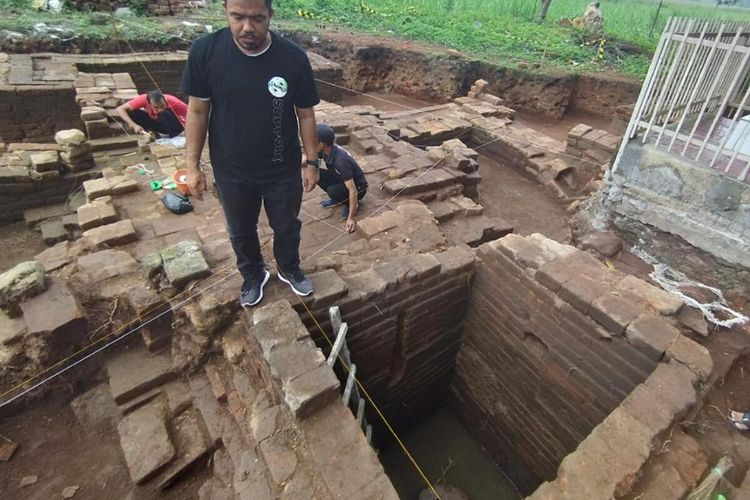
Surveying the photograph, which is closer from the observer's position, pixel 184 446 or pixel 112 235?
pixel 184 446

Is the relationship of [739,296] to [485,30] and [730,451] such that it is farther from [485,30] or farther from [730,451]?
[485,30]

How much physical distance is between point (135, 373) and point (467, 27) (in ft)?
→ 48.5

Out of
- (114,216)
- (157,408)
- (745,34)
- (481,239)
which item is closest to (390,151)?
(481,239)

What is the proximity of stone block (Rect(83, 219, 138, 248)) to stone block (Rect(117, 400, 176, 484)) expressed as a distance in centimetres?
151

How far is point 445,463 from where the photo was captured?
14.3 ft

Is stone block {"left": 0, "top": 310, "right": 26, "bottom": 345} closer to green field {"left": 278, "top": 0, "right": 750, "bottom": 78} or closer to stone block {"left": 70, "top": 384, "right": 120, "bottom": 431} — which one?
stone block {"left": 70, "top": 384, "right": 120, "bottom": 431}

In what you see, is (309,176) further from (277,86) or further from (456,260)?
(456,260)

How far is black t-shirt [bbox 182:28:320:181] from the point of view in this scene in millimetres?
1897

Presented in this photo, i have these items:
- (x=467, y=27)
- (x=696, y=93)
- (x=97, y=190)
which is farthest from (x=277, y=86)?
(x=467, y=27)

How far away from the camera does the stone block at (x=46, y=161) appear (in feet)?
16.0

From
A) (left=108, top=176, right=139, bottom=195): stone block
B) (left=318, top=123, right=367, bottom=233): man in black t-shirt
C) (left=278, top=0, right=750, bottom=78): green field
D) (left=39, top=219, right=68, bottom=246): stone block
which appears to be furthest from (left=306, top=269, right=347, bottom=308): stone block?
(left=278, top=0, right=750, bottom=78): green field

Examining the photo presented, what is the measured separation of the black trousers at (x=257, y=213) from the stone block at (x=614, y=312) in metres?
1.98

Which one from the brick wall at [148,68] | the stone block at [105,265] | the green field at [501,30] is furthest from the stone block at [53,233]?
the green field at [501,30]

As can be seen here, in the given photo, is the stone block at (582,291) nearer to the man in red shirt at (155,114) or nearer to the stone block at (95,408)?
the stone block at (95,408)
